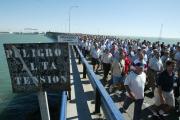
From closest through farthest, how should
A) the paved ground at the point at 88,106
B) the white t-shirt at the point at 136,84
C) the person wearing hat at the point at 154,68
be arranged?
the white t-shirt at the point at 136,84, the paved ground at the point at 88,106, the person wearing hat at the point at 154,68

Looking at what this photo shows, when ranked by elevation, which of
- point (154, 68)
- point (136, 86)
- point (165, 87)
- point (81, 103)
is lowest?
point (81, 103)

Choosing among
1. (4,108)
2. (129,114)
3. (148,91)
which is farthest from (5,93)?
(129,114)

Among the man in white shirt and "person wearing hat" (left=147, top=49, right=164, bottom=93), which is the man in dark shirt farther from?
"person wearing hat" (left=147, top=49, right=164, bottom=93)

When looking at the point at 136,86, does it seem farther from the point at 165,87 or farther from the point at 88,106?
the point at 88,106

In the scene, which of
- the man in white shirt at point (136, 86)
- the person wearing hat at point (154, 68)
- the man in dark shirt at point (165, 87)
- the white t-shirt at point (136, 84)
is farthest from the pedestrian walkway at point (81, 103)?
the person wearing hat at point (154, 68)

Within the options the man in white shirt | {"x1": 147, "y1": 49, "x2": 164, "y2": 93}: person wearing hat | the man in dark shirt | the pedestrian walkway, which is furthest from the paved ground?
the man in white shirt

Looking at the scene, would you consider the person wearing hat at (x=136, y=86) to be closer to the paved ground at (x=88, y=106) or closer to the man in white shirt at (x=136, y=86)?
the man in white shirt at (x=136, y=86)

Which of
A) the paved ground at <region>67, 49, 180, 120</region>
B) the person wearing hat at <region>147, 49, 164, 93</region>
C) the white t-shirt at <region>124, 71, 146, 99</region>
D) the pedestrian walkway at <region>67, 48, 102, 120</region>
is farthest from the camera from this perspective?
the person wearing hat at <region>147, 49, 164, 93</region>

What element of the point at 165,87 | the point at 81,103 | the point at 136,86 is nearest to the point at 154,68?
the point at 81,103

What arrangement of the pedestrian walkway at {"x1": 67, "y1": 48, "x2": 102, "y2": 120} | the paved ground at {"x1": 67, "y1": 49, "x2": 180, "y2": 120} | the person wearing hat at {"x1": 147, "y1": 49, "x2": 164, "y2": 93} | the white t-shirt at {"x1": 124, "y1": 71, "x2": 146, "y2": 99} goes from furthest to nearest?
1. the person wearing hat at {"x1": 147, "y1": 49, "x2": 164, "y2": 93}
2. the paved ground at {"x1": 67, "y1": 49, "x2": 180, "y2": 120}
3. the pedestrian walkway at {"x1": 67, "y1": 48, "x2": 102, "y2": 120}
4. the white t-shirt at {"x1": 124, "y1": 71, "x2": 146, "y2": 99}

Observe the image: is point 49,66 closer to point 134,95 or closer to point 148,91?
point 134,95

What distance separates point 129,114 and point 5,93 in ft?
38.6

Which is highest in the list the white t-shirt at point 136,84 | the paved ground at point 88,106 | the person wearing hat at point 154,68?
the white t-shirt at point 136,84

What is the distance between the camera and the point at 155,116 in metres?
9.29
